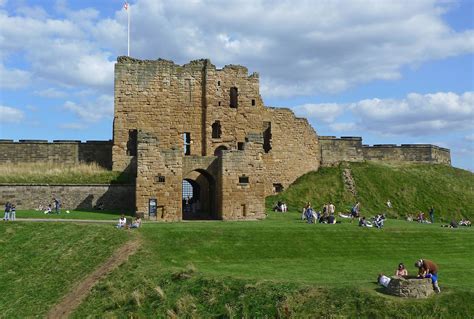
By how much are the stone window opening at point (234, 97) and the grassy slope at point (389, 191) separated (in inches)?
330

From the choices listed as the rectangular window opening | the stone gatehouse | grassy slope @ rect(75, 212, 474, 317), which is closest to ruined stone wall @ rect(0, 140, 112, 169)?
the stone gatehouse

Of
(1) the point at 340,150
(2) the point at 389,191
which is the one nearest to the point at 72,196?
(1) the point at 340,150

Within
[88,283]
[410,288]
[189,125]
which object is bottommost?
[88,283]

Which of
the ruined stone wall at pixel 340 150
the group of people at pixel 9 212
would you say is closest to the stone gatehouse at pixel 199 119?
the ruined stone wall at pixel 340 150

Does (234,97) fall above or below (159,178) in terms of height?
above

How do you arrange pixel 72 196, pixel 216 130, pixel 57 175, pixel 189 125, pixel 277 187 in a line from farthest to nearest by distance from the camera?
pixel 277 187 < pixel 216 130 < pixel 189 125 < pixel 57 175 < pixel 72 196

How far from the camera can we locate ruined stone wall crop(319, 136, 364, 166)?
51844mm

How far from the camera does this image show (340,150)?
52.5 m

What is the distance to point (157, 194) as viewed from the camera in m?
35.5

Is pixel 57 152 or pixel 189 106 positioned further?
pixel 57 152

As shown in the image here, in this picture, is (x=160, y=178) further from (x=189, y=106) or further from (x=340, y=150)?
(x=340, y=150)

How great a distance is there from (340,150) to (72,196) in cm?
2557

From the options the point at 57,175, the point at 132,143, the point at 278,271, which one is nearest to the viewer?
the point at 278,271

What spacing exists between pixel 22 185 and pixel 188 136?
43.6 ft
